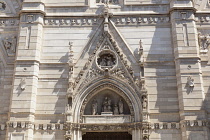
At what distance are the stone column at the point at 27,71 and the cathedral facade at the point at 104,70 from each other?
0.16ft

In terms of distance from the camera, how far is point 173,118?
14102mm

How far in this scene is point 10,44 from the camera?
15.9m

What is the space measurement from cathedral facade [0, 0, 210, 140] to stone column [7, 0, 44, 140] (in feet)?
0.16

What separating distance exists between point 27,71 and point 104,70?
398 cm

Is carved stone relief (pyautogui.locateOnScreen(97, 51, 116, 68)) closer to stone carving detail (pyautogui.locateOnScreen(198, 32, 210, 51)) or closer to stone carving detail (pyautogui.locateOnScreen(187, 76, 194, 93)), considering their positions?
stone carving detail (pyautogui.locateOnScreen(187, 76, 194, 93))

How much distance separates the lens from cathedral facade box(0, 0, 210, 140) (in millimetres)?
13938

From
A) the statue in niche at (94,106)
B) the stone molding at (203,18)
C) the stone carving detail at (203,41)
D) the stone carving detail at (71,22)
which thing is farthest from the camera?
the stone carving detail at (71,22)

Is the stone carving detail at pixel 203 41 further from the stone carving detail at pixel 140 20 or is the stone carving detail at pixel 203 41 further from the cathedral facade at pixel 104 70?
the stone carving detail at pixel 140 20

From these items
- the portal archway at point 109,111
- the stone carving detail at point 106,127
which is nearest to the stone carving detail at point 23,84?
the portal archway at point 109,111

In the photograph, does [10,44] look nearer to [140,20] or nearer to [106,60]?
[106,60]

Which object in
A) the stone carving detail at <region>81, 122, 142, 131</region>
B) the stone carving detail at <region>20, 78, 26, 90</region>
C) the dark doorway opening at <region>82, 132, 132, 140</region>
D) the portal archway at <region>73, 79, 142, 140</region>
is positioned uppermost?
the stone carving detail at <region>20, 78, 26, 90</region>

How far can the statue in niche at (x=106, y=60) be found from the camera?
15.4 m

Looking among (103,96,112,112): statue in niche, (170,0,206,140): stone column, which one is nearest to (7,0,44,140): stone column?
(103,96,112,112): statue in niche

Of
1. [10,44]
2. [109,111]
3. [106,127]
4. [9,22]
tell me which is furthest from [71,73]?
[9,22]
